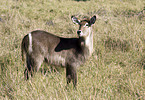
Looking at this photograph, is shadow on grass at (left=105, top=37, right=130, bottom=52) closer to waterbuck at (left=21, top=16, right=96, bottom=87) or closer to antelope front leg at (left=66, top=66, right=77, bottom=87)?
waterbuck at (left=21, top=16, right=96, bottom=87)

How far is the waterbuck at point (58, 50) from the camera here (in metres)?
2.85

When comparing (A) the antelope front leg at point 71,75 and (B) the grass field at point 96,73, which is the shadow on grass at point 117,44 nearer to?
(B) the grass field at point 96,73

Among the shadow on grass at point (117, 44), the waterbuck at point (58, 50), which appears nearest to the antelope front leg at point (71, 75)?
the waterbuck at point (58, 50)

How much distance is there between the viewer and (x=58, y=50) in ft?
9.70

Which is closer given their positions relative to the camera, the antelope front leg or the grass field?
the grass field

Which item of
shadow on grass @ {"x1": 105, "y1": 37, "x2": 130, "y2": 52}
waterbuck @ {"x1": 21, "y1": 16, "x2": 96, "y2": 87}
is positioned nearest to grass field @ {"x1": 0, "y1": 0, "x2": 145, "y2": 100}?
shadow on grass @ {"x1": 105, "y1": 37, "x2": 130, "y2": 52}

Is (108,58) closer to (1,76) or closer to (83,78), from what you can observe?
(83,78)

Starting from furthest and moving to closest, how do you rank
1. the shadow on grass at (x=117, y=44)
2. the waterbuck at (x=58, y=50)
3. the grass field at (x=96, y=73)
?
1. the shadow on grass at (x=117, y=44)
2. the waterbuck at (x=58, y=50)
3. the grass field at (x=96, y=73)

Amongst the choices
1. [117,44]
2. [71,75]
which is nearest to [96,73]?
[71,75]

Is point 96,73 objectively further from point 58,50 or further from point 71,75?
point 58,50

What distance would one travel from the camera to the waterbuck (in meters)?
2.85

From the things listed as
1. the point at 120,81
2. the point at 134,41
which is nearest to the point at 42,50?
the point at 120,81

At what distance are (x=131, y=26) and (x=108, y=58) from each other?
1459 mm

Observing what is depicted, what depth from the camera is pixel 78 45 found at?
9.86 feet
